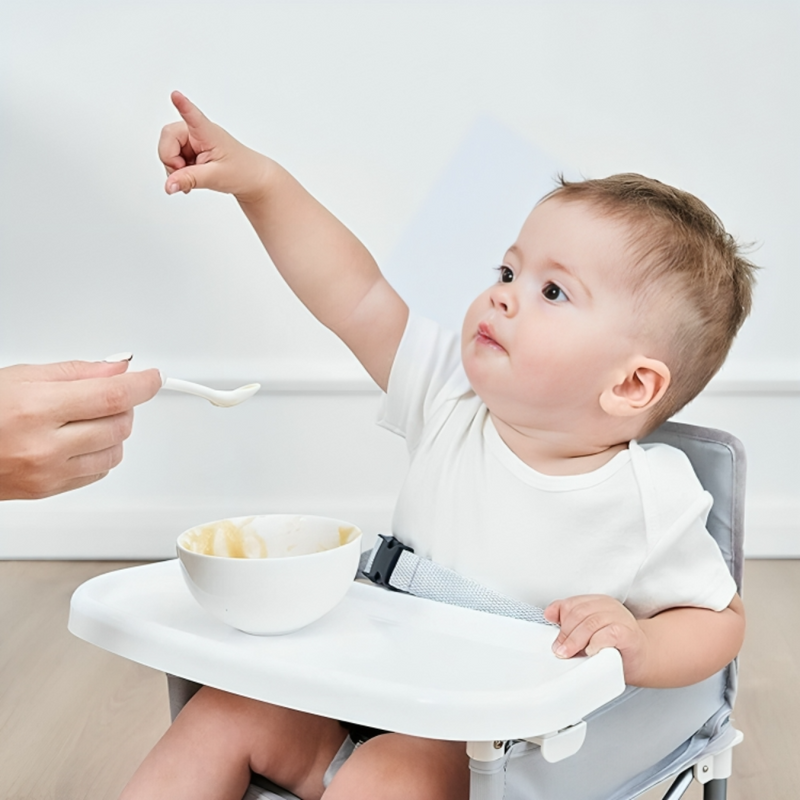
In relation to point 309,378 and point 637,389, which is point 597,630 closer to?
point 637,389

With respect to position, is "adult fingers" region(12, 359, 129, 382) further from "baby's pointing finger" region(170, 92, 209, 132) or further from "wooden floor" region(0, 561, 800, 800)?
"wooden floor" region(0, 561, 800, 800)

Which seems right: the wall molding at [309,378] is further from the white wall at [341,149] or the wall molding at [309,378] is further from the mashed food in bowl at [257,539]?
the mashed food in bowl at [257,539]

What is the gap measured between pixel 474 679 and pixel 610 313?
0.34 metres

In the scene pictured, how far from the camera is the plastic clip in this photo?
861 mm

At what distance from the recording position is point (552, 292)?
868 mm

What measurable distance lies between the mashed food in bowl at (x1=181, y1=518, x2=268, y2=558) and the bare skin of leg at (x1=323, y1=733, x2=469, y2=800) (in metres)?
0.18

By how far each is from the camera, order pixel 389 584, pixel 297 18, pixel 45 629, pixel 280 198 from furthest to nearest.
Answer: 1. pixel 297 18
2. pixel 45 629
3. pixel 280 198
4. pixel 389 584


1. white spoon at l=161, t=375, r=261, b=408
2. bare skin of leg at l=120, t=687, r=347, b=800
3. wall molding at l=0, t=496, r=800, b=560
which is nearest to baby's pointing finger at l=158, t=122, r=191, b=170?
white spoon at l=161, t=375, r=261, b=408

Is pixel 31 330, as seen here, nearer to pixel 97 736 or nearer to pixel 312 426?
pixel 312 426

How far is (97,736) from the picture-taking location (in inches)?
50.5

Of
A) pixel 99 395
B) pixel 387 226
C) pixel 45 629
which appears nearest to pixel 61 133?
pixel 387 226

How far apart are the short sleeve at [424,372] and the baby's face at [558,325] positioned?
0.08 m

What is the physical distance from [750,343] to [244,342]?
3.12ft

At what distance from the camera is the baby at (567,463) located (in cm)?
78
